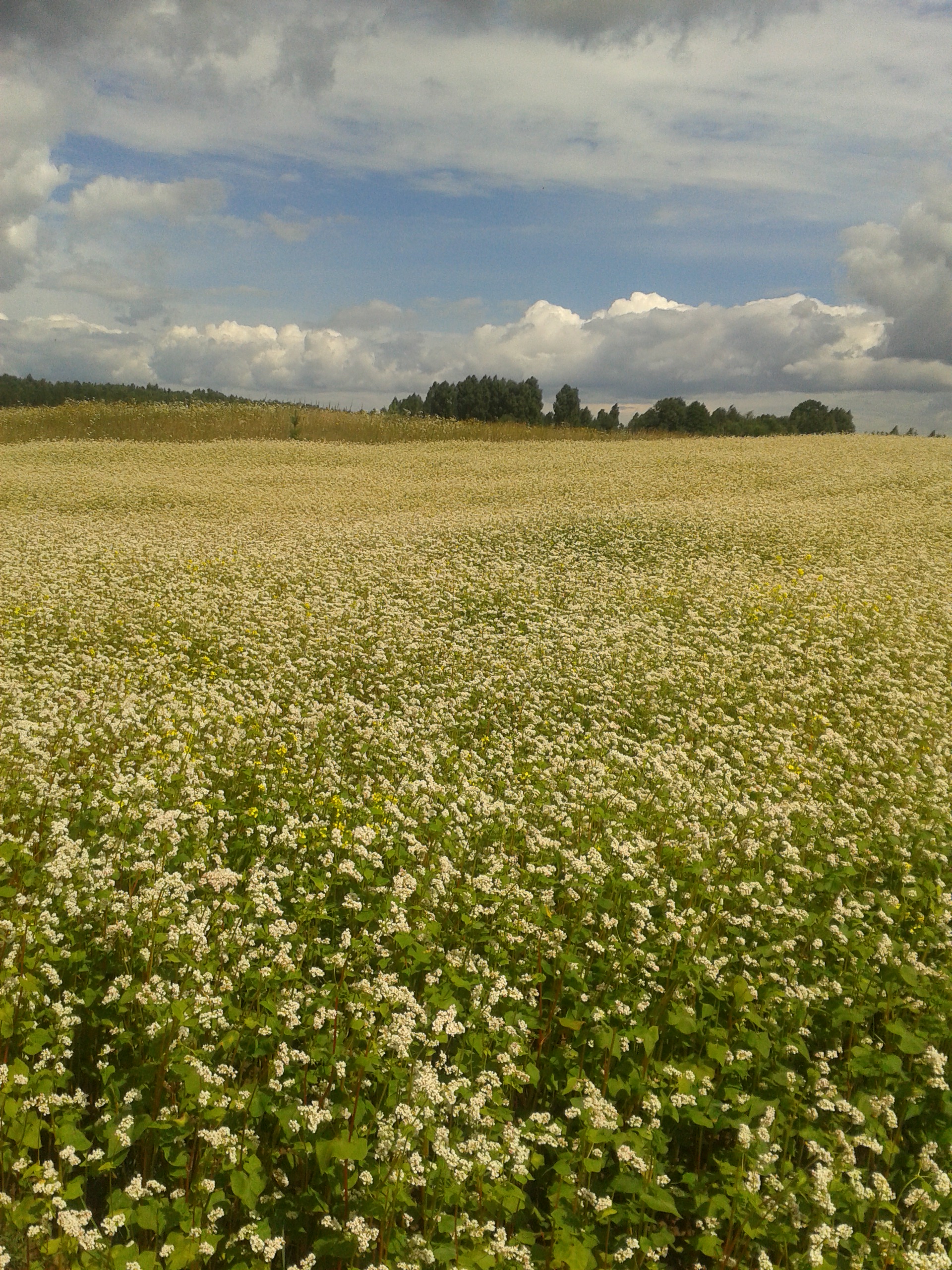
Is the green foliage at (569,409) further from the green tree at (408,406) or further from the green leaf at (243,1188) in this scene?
the green leaf at (243,1188)

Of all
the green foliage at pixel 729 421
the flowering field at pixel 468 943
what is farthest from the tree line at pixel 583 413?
the flowering field at pixel 468 943

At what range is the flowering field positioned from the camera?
11.3ft

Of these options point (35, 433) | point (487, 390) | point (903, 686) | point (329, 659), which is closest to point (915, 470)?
point (903, 686)

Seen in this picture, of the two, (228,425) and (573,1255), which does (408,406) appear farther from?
(573,1255)

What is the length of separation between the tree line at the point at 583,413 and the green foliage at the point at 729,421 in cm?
6

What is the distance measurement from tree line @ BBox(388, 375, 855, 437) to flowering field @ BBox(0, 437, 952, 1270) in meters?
53.1

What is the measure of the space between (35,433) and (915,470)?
136 ft

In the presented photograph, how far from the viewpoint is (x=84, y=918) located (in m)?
4.80

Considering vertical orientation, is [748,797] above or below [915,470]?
below

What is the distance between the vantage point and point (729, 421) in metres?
74.3

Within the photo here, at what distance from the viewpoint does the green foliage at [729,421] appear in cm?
6731

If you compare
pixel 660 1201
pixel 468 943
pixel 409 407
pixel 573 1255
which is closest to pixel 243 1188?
pixel 573 1255

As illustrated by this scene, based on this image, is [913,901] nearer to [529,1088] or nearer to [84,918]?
[529,1088]

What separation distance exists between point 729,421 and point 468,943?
252 feet
